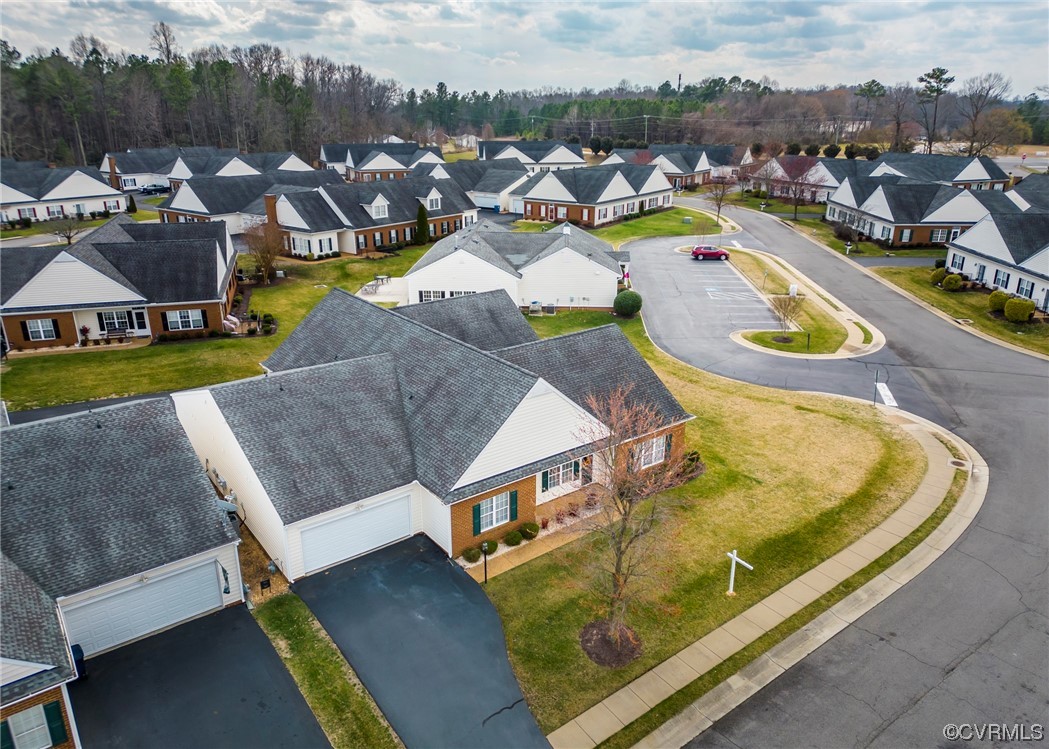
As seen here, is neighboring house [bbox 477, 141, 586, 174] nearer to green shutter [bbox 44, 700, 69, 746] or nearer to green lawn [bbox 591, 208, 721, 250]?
green lawn [bbox 591, 208, 721, 250]

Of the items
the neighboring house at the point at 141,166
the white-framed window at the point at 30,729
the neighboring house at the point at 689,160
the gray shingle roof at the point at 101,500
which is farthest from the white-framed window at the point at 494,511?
the neighboring house at the point at 141,166

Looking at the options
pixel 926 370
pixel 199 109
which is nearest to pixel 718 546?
pixel 926 370

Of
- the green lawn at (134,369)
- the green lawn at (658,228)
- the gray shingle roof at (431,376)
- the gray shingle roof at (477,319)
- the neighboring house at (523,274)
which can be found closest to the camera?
the gray shingle roof at (431,376)

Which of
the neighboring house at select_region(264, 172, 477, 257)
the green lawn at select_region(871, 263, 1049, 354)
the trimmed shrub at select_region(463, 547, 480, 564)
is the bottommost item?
the trimmed shrub at select_region(463, 547, 480, 564)

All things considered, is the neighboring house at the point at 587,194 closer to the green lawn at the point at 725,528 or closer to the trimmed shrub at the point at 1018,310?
the trimmed shrub at the point at 1018,310

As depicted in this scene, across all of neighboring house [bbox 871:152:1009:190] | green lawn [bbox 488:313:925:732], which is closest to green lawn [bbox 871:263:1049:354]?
green lawn [bbox 488:313:925:732]
